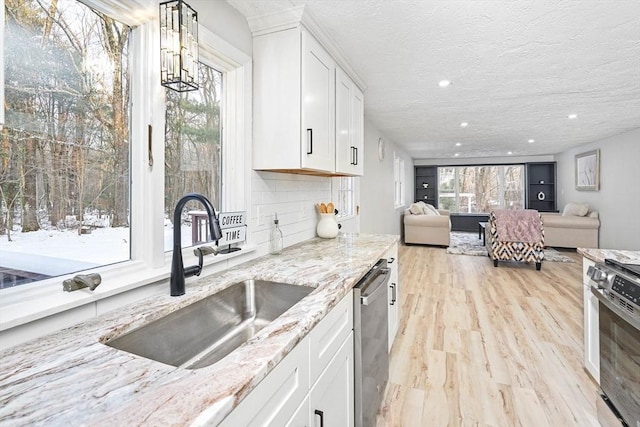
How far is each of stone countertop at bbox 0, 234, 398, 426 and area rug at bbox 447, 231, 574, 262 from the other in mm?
5934

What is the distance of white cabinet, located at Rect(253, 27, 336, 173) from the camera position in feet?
5.85

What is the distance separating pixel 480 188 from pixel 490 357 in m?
8.40

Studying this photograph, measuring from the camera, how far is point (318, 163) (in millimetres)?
1976

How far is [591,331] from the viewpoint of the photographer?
194 cm

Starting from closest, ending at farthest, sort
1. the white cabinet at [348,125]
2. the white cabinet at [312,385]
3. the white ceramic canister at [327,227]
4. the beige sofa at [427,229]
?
the white cabinet at [312,385] < the white cabinet at [348,125] < the white ceramic canister at [327,227] < the beige sofa at [427,229]

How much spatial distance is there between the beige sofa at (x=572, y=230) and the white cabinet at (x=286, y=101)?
22.0 feet

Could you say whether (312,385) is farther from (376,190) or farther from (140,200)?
(376,190)

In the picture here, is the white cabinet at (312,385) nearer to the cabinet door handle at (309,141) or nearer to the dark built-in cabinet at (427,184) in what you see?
the cabinet door handle at (309,141)

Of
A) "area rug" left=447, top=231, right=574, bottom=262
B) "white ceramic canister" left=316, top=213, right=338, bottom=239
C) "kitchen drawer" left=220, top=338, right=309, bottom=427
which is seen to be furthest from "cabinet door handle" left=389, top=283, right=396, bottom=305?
"area rug" left=447, top=231, right=574, bottom=262

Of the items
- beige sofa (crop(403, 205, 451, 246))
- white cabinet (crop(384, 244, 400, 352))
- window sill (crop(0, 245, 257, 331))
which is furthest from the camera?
beige sofa (crop(403, 205, 451, 246))

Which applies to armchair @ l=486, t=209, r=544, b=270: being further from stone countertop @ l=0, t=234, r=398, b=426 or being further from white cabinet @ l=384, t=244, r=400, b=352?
stone countertop @ l=0, t=234, r=398, b=426

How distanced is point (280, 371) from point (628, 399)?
1714 millimetres

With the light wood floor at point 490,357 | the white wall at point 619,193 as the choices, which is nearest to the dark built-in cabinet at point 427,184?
the white wall at point 619,193

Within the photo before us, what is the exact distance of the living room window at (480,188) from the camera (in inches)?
368
